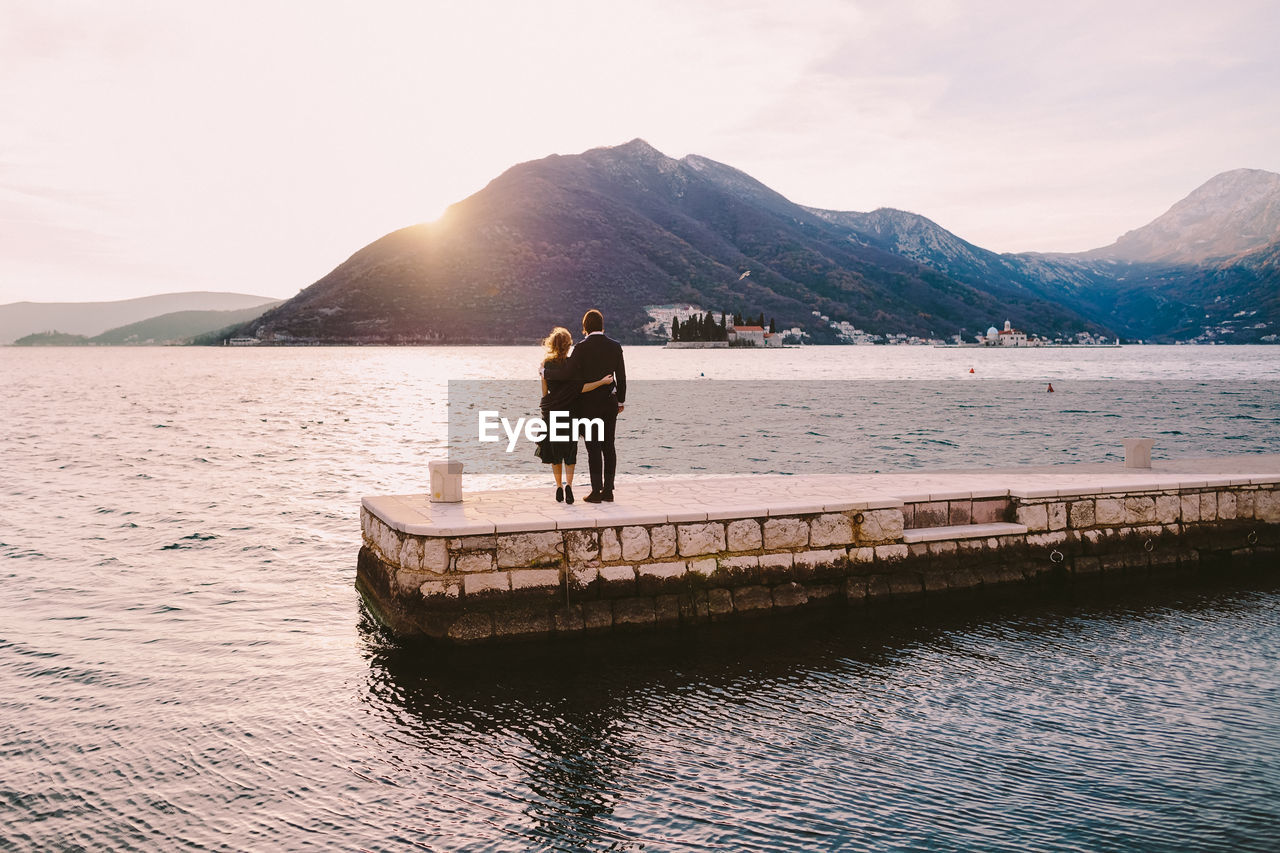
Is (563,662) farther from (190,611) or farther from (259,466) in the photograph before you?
(259,466)

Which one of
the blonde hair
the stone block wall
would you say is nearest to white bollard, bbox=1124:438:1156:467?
the stone block wall

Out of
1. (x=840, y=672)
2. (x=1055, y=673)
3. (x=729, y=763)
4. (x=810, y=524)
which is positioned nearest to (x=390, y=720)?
(x=729, y=763)

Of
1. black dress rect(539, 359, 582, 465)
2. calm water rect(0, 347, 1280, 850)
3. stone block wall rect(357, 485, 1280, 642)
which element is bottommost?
calm water rect(0, 347, 1280, 850)

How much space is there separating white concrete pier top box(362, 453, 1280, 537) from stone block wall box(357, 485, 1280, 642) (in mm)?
130

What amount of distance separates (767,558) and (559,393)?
3.51 metres

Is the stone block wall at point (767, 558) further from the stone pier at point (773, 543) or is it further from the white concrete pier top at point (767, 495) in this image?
the white concrete pier top at point (767, 495)

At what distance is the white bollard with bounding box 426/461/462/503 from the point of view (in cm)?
1162

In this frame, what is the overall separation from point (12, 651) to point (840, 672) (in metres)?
10.2

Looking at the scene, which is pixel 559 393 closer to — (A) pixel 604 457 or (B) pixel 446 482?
(A) pixel 604 457

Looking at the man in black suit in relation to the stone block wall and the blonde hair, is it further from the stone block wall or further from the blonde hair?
the stone block wall

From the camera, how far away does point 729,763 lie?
7191 mm

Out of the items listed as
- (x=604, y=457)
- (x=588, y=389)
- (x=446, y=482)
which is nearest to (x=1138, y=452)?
(x=604, y=457)

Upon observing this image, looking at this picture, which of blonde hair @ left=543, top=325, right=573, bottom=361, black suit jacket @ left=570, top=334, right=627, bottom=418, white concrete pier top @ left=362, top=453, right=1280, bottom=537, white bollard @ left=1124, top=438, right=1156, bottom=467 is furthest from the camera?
white bollard @ left=1124, top=438, right=1156, bottom=467

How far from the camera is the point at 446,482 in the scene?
38.3ft
